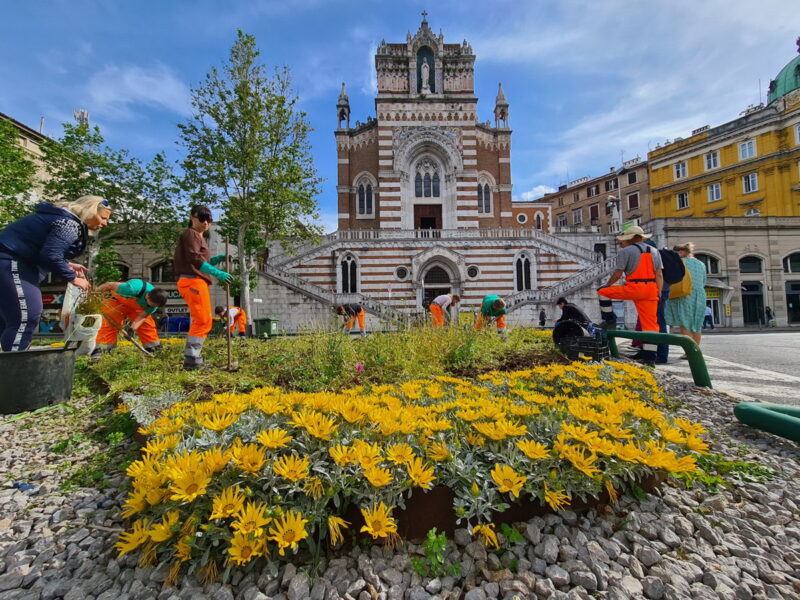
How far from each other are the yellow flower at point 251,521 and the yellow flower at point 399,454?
0.50 meters

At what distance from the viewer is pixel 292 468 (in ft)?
4.62

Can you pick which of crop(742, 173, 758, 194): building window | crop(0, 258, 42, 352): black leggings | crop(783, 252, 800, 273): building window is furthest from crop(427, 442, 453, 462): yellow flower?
crop(742, 173, 758, 194): building window

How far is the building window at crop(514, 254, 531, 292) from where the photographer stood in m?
22.5

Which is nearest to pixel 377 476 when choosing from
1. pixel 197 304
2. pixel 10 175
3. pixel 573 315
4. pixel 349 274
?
pixel 197 304

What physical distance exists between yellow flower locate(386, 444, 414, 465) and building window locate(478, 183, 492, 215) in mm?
26699

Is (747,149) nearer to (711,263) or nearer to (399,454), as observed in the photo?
(711,263)

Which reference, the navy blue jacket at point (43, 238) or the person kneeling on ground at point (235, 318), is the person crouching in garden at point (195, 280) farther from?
the person kneeling on ground at point (235, 318)

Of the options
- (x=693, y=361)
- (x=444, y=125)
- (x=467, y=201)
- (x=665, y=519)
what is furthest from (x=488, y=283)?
(x=665, y=519)

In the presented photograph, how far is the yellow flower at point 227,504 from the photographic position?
1232 mm

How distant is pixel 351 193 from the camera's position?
2627 cm

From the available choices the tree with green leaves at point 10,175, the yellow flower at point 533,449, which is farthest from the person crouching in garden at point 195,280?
the tree with green leaves at point 10,175

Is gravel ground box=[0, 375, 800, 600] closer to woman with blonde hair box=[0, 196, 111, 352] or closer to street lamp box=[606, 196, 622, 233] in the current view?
woman with blonde hair box=[0, 196, 111, 352]

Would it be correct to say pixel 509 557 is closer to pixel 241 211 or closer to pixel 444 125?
pixel 241 211

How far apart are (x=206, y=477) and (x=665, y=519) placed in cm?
186
